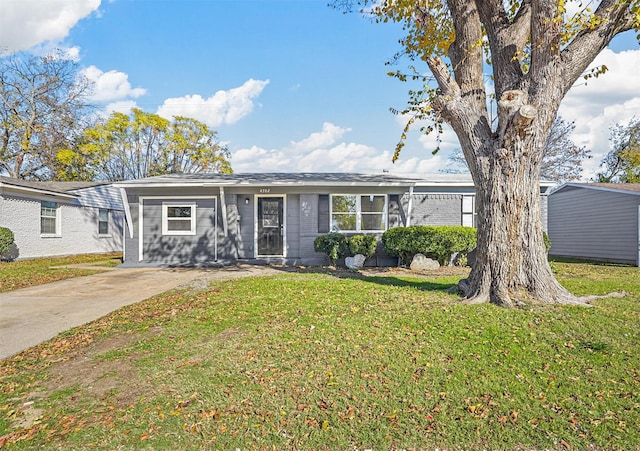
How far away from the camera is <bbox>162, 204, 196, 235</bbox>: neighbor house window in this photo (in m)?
11.9

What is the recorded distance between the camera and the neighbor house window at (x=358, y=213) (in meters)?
11.7

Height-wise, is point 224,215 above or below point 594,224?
above

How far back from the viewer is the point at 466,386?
9.80 feet

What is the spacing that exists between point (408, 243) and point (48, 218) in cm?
1478

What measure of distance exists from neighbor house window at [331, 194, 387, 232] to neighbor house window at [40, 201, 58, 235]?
12.2 metres

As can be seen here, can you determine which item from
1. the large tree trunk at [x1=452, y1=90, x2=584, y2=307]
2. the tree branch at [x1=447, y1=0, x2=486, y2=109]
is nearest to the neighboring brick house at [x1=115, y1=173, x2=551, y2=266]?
the tree branch at [x1=447, y1=0, x2=486, y2=109]

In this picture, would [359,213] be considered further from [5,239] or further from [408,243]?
[5,239]

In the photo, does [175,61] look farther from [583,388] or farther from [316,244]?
[583,388]

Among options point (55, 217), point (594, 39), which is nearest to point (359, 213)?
point (594, 39)

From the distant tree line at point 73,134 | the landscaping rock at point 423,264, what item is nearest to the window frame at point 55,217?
the distant tree line at point 73,134

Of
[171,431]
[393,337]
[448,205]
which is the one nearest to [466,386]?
[393,337]

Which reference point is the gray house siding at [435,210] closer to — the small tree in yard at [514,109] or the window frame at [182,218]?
the small tree in yard at [514,109]

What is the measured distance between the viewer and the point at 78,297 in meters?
6.93

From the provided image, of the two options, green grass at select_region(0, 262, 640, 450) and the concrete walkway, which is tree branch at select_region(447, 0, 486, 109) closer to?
green grass at select_region(0, 262, 640, 450)
